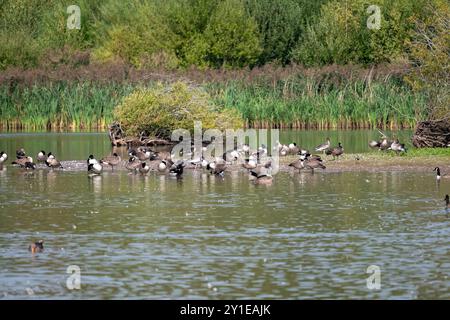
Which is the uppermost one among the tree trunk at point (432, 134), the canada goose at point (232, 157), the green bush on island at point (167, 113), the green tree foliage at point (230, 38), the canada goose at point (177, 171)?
the green tree foliage at point (230, 38)

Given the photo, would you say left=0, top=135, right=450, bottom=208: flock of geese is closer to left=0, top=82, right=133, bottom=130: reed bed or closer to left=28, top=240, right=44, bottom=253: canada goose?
left=28, top=240, right=44, bottom=253: canada goose

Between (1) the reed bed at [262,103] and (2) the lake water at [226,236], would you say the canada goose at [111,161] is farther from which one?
(1) the reed bed at [262,103]

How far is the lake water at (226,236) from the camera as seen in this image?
14.4 meters

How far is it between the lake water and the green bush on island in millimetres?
11252

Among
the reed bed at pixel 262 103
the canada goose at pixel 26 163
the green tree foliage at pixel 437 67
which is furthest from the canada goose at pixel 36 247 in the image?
the reed bed at pixel 262 103

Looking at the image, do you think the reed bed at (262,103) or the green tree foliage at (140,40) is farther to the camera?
the green tree foliage at (140,40)

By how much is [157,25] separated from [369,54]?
501 inches

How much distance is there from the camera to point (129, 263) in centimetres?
1596

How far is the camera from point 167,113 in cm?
4012

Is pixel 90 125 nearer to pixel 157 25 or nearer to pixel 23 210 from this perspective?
pixel 157 25

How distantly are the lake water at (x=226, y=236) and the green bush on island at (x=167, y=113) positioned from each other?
1125cm

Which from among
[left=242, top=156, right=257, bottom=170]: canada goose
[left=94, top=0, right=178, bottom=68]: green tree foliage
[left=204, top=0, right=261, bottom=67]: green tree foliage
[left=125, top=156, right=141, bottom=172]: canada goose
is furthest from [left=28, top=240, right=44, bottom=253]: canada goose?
[left=204, top=0, right=261, bottom=67]: green tree foliage
